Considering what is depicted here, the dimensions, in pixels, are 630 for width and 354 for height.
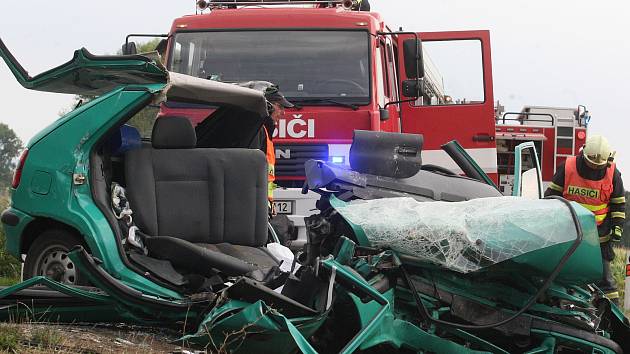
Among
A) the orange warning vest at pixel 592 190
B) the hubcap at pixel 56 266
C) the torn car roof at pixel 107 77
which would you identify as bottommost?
the orange warning vest at pixel 592 190

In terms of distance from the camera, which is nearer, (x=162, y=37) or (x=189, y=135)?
(x=189, y=135)

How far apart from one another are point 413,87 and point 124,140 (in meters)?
3.96

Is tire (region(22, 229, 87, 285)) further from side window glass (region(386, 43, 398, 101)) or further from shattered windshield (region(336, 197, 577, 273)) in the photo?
side window glass (region(386, 43, 398, 101))

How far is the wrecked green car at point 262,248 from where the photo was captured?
15.4 ft

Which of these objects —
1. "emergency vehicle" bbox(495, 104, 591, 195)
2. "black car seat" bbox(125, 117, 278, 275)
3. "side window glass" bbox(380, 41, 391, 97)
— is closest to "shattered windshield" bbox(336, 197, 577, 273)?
"black car seat" bbox(125, 117, 278, 275)

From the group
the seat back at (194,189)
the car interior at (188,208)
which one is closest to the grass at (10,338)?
the car interior at (188,208)

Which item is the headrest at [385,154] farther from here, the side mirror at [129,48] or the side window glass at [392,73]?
the side mirror at [129,48]

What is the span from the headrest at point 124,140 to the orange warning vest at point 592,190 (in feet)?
15.4

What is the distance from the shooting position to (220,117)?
6832mm

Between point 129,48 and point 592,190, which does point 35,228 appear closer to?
point 129,48

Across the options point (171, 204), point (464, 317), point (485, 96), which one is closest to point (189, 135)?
point (171, 204)

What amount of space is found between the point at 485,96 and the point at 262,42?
7.52 feet

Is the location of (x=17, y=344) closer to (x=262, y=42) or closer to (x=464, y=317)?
(x=464, y=317)

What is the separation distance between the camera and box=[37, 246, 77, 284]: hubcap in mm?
5469
